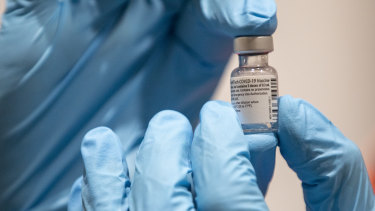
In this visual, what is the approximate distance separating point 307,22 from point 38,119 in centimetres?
62

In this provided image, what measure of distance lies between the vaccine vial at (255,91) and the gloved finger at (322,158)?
0.05 metres

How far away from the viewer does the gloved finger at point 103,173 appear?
0.68 metres

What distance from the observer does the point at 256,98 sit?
70cm

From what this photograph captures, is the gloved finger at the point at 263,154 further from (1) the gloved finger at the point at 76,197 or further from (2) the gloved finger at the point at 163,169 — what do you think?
(1) the gloved finger at the point at 76,197

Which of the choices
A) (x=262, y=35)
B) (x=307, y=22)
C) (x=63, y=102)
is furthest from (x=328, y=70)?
(x=63, y=102)

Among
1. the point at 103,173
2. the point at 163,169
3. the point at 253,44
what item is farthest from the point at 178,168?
the point at 253,44

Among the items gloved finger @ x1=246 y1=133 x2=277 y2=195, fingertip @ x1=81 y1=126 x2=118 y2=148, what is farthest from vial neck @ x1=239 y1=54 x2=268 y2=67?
fingertip @ x1=81 y1=126 x2=118 y2=148

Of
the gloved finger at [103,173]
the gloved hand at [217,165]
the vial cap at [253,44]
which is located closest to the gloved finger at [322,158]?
the gloved hand at [217,165]

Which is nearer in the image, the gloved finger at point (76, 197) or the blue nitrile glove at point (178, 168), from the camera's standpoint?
the blue nitrile glove at point (178, 168)

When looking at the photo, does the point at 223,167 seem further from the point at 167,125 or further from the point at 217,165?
the point at 167,125

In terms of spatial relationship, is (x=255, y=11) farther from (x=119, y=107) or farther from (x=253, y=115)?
(x=119, y=107)

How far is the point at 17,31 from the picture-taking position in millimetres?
756

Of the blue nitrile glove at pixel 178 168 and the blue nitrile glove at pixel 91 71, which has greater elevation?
the blue nitrile glove at pixel 91 71

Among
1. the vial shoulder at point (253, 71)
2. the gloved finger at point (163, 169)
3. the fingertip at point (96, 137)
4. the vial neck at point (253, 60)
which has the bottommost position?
the gloved finger at point (163, 169)
